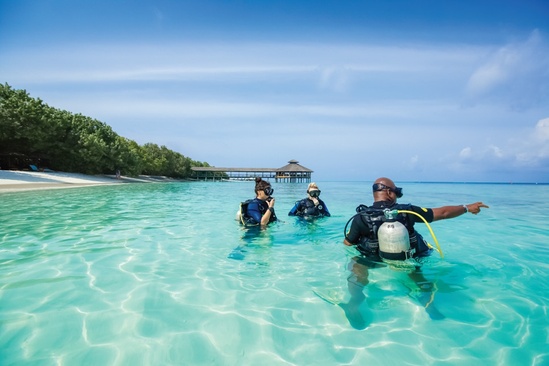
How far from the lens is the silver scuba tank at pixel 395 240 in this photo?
3.79 m

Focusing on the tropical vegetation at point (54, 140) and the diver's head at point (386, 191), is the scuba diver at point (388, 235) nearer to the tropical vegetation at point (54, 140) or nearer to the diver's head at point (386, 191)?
the diver's head at point (386, 191)

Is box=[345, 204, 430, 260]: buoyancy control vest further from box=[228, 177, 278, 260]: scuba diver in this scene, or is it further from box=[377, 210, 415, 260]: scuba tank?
box=[228, 177, 278, 260]: scuba diver

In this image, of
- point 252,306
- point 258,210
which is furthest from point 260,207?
point 252,306

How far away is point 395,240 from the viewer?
12.4 feet

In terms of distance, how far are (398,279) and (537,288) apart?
190 centimetres

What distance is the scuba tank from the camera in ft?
12.4

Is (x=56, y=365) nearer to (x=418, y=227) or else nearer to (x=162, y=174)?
(x=418, y=227)

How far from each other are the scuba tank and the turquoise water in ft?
1.58

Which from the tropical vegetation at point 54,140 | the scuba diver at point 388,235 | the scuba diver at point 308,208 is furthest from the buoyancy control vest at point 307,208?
the tropical vegetation at point 54,140

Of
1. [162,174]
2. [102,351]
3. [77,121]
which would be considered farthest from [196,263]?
[162,174]

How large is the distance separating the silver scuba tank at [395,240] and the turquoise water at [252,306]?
1.59ft

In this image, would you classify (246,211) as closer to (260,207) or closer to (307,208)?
(260,207)

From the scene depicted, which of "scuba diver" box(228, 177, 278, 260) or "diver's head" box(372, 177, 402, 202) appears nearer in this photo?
"diver's head" box(372, 177, 402, 202)

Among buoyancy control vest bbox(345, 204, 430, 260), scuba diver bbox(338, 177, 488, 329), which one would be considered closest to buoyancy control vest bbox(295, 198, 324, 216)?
scuba diver bbox(338, 177, 488, 329)
